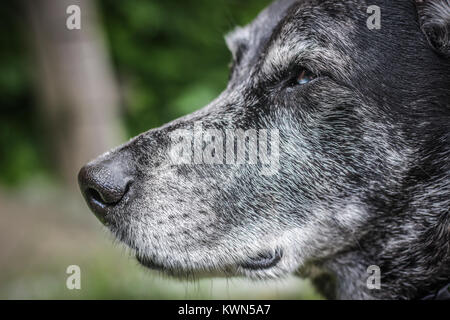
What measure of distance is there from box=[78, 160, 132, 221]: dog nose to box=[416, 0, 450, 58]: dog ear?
1.81 metres

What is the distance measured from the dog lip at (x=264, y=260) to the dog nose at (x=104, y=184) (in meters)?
0.79

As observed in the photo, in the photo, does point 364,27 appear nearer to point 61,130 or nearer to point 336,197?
point 336,197

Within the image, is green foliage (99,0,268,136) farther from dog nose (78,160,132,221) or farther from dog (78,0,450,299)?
dog nose (78,160,132,221)

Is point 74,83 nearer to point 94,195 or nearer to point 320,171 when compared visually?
point 94,195

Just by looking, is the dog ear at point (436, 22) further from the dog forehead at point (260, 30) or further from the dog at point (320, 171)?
the dog forehead at point (260, 30)

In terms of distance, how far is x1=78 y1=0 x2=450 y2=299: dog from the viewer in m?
3.10

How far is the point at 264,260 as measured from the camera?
3180 millimetres

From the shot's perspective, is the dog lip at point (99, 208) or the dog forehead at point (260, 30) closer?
the dog lip at point (99, 208)

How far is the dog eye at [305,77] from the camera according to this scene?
320 centimetres

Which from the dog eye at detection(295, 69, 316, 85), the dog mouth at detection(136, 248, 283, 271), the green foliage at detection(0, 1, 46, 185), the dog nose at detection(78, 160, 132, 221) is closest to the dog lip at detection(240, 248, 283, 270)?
the dog mouth at detection(136, 248, 283, 271)

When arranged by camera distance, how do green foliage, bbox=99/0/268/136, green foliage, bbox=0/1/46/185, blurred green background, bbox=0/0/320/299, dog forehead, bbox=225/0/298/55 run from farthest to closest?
1. green foliage, bbox=0/1/46/185
2. green foliage, bbox=99/0/268/136
3. blurred green background, bbox=0/0/320/299
4. dog forehead, bbox=225/0/298/55

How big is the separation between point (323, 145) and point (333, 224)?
1.45 ft

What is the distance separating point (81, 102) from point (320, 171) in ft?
19.2

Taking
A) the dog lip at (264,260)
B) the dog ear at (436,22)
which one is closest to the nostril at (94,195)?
the dog lip at (264,260)
